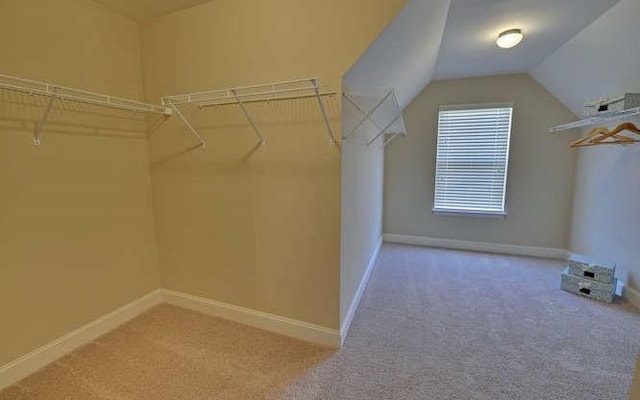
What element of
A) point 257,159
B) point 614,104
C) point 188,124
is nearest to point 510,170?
point 614,104

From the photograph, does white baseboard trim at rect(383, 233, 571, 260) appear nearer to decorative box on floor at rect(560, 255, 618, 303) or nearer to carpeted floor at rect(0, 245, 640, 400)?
decorative box on floor at rect(560, 255, 618, 303)

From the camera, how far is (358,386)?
1.50 meters

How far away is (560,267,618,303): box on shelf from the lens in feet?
7.91

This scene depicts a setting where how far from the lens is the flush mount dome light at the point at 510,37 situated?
2.32m

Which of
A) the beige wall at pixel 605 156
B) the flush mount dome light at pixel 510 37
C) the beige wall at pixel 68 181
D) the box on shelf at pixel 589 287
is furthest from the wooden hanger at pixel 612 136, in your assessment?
the beige wall at pixel 68 181

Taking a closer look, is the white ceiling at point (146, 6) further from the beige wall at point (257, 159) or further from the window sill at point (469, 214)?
the window sill at point (469, 214)

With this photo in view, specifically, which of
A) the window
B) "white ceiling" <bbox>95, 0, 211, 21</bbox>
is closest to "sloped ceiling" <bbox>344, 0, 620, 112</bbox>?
the window

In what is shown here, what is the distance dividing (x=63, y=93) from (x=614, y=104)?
151 inches

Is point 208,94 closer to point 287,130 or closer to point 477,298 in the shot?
point 287,130

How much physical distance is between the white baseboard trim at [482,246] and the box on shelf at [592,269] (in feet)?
3.01

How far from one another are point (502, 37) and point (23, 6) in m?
3.24

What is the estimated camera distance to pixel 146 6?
73.1 inches

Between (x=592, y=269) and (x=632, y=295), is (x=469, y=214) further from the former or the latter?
(x=632, y=295)

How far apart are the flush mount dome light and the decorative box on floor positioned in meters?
2.05
